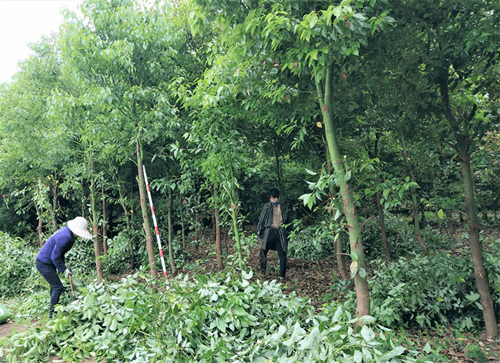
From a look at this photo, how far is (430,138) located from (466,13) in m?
1.44

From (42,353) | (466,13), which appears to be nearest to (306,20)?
(466,13)

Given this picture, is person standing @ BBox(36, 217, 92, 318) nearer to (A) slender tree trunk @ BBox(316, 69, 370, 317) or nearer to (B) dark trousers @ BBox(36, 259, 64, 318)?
(B) dark trousers @ BBox(36, 259, 64, 318)

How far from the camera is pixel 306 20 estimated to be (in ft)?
8.89

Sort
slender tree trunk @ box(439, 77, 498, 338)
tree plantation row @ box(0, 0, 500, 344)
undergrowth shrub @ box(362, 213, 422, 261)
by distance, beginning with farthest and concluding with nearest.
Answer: undergrowth shrub @ box(362, 213, 422, 261) → slender tree trunk @ box(439, 77, 498, 338) → tree plantation row @ box(0, 0, 500, 344)

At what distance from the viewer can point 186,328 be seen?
316 cm

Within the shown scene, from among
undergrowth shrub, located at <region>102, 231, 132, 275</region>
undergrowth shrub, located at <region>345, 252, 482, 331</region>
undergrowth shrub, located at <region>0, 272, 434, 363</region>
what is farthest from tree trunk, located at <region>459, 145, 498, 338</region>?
undergrowth shrub, located at <region>102, 231, 132, 275</region>

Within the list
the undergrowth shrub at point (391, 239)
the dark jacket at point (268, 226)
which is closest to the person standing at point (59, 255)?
the dark jacket at point (268, 226)

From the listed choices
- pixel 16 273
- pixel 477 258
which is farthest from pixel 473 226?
pixel 16 273

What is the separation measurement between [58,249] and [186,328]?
2.83 meters

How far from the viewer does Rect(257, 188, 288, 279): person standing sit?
6344 millimetres

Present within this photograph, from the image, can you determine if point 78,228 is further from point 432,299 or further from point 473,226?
point 473,226

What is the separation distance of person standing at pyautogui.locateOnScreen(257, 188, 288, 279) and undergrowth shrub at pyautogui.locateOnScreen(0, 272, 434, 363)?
238 cm

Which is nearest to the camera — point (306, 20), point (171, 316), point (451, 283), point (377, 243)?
point (306, 20)

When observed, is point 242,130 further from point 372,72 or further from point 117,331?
point 117,331
